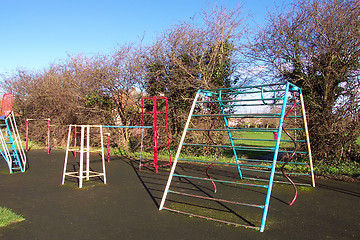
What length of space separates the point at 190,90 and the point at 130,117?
311cm

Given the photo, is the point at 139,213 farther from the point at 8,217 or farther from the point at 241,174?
the point at 241,174

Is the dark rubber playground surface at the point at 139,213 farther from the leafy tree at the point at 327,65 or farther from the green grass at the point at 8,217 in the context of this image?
the leafy tree at the point at 327,65

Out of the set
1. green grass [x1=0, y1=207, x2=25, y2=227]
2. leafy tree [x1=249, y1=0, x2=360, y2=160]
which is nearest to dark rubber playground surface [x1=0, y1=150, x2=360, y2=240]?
green grass [x1=0, y1=207, x2=25, y2=227]

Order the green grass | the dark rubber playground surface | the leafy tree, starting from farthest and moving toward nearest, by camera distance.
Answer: the leafy tree → the green grass → the dark rubber playground surface

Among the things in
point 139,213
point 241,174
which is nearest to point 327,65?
point 241,174

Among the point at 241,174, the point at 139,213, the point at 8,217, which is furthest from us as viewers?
the point at 241,174

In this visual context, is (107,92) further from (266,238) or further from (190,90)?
(266,238)

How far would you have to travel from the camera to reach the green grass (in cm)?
342

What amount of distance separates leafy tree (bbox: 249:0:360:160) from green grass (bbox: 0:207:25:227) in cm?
672

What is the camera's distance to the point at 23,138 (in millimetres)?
16547

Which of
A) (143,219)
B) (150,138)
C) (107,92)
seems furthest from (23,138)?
(143,219)

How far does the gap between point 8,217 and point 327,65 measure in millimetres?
7419

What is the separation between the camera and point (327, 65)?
7.17m

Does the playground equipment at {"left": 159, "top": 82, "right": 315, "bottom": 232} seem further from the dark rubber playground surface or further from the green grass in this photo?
the green grass
